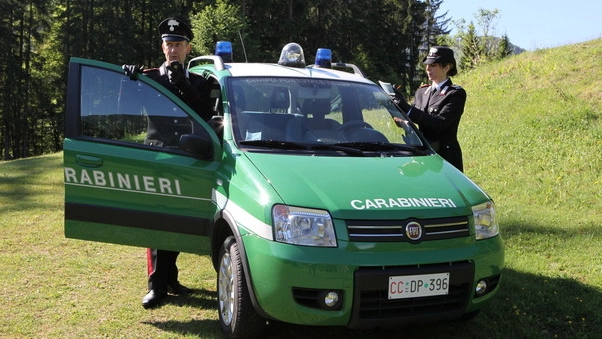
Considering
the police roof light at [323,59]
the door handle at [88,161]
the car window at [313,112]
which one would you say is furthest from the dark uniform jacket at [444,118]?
the door handle at [88,161]

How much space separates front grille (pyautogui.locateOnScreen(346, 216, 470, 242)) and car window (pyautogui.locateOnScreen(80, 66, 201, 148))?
5.05 ft

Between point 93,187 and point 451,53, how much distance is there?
10.5 ft

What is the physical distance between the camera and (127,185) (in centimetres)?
398

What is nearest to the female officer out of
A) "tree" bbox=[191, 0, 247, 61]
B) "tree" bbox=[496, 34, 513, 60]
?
"tree" bbox=[496, 34, 513, 60]

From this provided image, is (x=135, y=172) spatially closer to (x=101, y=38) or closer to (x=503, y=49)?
(x=503, y=49)

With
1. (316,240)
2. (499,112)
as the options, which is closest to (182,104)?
(316,240)

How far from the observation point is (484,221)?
141 inches

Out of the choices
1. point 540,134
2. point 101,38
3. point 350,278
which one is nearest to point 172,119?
point 350,278

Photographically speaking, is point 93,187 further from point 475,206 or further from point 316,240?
point 475,206

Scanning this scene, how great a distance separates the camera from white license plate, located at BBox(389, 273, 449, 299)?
125 inches

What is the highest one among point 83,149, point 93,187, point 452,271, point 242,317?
point 83,149

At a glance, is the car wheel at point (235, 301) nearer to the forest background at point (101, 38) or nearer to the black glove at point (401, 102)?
the black glove at point (401, 102)

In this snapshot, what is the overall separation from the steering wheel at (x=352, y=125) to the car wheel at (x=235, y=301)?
1.26 metres

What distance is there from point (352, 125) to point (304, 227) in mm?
1436
